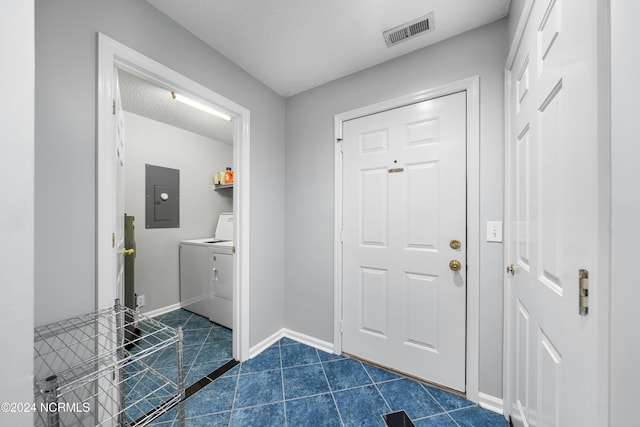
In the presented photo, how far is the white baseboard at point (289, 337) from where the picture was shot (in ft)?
6.84

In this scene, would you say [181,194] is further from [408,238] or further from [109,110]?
[408,238]

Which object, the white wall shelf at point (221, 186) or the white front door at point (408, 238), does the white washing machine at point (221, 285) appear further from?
the white front door at point (408, 238)

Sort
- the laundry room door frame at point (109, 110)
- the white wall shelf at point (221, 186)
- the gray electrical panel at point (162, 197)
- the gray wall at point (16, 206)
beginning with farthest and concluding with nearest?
the white wall shelf at point (221, 186) → the gray electrical panel at point (162, 197) → the laundry room door frame at point (109, 110) → the gray wall at point (16, 206)

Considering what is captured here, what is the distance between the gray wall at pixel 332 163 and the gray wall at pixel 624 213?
42.5 inches

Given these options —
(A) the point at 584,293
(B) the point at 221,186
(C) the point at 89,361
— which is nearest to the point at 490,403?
(A) the point at 584,293

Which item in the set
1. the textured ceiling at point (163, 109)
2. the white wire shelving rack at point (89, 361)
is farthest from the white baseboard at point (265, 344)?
the textured ceiling at point (163, 109)

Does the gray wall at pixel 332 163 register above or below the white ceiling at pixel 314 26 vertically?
below

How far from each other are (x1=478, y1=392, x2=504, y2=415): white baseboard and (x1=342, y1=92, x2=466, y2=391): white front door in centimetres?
13

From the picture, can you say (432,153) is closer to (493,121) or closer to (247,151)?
(493,121)

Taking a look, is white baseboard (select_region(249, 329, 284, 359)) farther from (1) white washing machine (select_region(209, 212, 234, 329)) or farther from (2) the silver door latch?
(2) the silver door latch

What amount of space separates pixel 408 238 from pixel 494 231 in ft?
1.73

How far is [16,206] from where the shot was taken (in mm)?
572

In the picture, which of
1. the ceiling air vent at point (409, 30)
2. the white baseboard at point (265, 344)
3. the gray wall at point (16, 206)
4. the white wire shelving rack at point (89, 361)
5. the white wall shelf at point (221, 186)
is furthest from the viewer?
the white wall shelf at point (221, 186)

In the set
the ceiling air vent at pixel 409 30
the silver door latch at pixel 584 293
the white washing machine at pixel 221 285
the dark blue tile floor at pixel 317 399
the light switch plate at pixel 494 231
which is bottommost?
the dark blue tile floor at pixel 317 399
